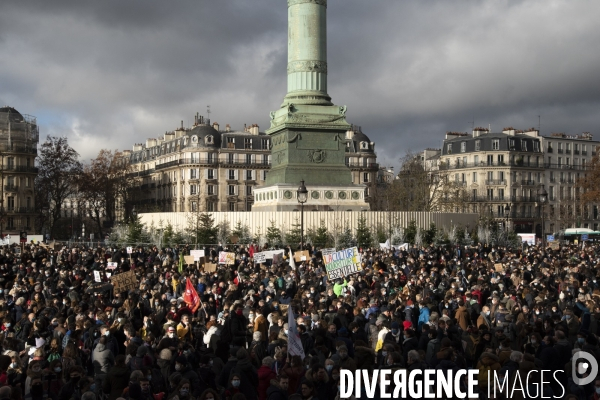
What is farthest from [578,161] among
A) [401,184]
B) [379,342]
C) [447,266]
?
[379,342]

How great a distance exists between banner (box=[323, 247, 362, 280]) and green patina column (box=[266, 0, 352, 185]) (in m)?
22.0

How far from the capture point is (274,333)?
1299 centimetres

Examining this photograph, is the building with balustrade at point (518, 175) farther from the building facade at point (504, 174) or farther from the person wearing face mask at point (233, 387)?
the person wearing face mask at point (233, 387)

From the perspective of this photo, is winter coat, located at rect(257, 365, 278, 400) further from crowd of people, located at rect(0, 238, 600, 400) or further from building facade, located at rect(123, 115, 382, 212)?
building facade, located at rect(123, 115, 382, 212)

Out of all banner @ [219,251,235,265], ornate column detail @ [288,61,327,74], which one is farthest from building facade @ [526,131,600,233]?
banner @ [219,251,235,265]

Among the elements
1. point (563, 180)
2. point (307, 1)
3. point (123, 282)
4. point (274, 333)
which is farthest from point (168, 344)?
point (563, 180)

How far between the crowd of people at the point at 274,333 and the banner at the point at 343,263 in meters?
0.42

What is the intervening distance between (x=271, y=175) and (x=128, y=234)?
7.98 meters

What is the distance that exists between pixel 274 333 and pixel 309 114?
30347 mm

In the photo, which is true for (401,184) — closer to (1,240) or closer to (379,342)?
(1,240)

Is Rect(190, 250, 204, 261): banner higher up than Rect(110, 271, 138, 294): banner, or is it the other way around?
Rect(190, 250, 204, 261): banner

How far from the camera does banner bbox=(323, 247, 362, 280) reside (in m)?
20.9

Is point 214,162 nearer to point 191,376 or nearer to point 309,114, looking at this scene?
point 309,114

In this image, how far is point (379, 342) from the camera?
13.1m
